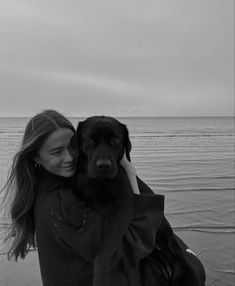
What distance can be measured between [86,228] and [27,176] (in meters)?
0.67

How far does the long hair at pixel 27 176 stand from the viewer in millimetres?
2762

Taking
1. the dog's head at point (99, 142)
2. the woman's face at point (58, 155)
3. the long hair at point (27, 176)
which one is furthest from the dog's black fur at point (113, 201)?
the long hair at point (27, 176)

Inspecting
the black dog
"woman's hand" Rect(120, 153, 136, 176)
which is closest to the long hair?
the black dog

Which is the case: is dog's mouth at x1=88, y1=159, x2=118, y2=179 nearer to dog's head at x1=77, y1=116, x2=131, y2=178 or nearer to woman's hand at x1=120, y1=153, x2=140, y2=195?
dog's head at x1=77, y1=116, x2=131, y2=178

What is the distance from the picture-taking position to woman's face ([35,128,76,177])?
281cm

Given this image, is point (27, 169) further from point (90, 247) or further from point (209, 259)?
point (209, 259)

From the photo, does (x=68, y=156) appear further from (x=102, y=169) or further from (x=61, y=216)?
(x=61, y=216)

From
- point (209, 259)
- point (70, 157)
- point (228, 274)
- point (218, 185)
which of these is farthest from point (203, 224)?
point (70, 157)

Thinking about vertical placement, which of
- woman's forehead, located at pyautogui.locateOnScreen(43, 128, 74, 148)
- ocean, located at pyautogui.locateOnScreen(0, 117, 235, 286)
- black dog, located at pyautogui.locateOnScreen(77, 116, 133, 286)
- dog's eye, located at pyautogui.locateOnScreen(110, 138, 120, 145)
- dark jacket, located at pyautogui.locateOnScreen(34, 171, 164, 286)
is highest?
woman's forehead, located at pyautogui.locateOnScreen(43, 128, 74, 148)

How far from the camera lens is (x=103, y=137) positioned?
10.2 feet

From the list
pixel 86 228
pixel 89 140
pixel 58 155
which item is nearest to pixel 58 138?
pixel 58 155

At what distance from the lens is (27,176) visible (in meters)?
2.85

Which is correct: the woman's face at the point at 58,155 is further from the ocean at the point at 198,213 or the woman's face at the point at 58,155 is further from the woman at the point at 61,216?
the ocean at the point at 198,213

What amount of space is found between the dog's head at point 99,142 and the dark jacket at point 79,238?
365 mm
